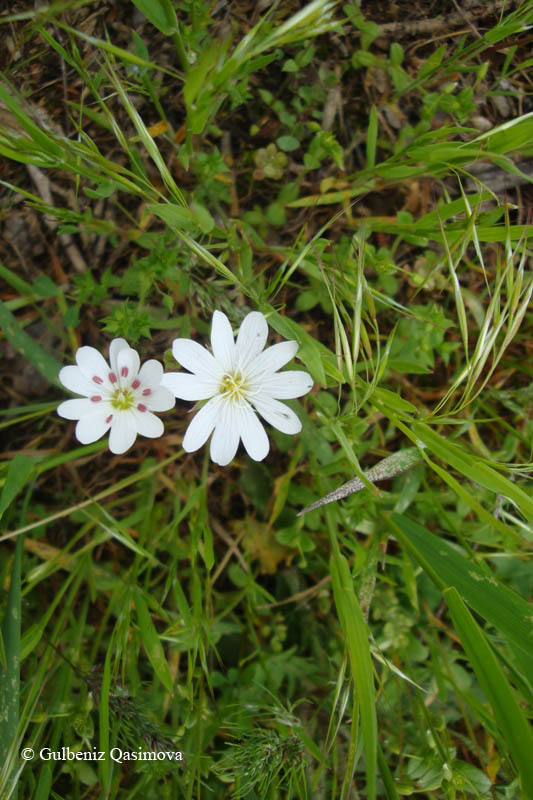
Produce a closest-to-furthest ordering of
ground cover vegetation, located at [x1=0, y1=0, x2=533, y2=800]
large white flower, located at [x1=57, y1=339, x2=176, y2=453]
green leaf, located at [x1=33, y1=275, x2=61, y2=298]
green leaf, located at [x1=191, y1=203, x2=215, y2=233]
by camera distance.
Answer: green leaf, located at [x1=191, y1=203, x2=215, y2=233]
large white flower, located at [x1=57, y1=339, x2=176, y2=453]
ground cover vegetation, located at [x1=0, y1=0, x2=533, y2=800]
green leaf, located at [x1=33, y1=275, x2=61, y2=298]

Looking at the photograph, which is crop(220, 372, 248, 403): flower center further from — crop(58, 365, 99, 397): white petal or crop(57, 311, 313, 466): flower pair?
crop(58, 365, 99, 397): white petal

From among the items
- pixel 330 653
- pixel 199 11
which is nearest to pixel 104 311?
pixel 199 11

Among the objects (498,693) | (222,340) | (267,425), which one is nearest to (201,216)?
(222,340)

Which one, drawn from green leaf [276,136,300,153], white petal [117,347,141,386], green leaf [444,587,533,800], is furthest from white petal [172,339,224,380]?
green leaf [276,136,300,153]

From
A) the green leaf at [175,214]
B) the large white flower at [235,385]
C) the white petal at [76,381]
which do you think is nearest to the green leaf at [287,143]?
the green leaf at [175,214]

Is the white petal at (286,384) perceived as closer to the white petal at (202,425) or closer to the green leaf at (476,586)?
the white petal at (202,425)
